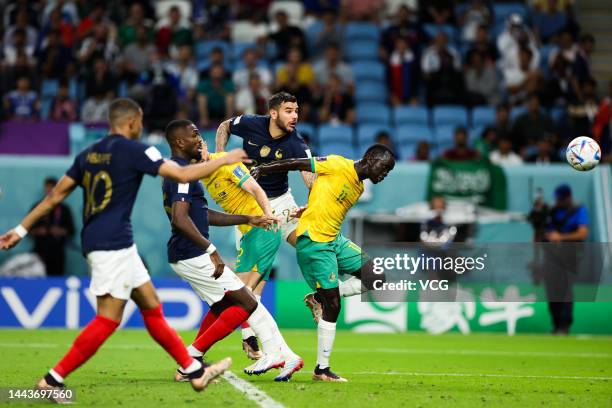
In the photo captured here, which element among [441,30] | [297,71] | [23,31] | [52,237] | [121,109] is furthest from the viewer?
[441,30]

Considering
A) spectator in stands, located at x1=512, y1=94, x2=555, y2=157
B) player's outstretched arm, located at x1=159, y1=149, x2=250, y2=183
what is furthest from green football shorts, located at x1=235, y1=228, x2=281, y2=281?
spectator in stands, located at x1=512, y1=94, x2=555, y2=157

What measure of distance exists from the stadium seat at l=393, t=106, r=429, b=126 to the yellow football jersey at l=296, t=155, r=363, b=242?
10541 mm

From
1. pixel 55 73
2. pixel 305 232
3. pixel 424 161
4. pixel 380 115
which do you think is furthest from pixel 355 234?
pixel 305 232

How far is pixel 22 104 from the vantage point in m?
19.7

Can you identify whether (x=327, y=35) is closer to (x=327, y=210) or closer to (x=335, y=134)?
(x=335, y=134)

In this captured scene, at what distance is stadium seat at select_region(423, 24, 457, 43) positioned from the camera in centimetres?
2248

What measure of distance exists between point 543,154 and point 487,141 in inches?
40.1

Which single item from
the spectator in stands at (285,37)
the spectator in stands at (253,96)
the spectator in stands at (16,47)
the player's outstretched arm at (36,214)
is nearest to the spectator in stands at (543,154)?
the spectator in stands at (253,96)

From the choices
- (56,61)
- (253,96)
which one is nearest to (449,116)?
(253,96)

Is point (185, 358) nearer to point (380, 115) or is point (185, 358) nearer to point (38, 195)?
point (38, 195)

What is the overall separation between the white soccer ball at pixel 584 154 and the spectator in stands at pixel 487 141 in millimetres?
6484

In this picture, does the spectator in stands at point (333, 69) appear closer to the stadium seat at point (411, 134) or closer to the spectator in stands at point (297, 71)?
the spectator in stands at point (297, 71)

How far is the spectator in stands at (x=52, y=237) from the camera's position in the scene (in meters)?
17.9

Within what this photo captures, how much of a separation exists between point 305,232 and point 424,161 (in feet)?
30.4
